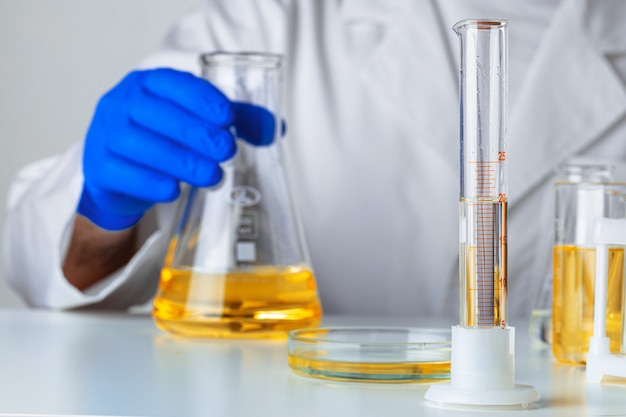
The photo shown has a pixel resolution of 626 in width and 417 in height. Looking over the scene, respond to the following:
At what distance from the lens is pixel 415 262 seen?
137 cm

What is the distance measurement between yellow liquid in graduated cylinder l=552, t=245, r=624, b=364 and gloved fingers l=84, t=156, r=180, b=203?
467 millimetres

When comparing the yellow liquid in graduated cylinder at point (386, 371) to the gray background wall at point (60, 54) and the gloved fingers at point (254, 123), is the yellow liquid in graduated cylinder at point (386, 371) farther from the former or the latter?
the gray background wall at point (60, 54)

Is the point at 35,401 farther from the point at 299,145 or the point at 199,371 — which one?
the point at 299,145

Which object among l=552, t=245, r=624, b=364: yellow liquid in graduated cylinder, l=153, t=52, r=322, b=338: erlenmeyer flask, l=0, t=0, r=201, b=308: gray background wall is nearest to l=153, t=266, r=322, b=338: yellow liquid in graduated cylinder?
l=153, t=52, r=322, b=338: erlenmeyer flask

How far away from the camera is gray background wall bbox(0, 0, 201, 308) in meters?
2.43

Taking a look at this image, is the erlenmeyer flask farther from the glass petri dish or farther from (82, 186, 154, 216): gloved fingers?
(82, 186, 154, 216): gloved fingers

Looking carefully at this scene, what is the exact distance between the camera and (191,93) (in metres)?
0.87

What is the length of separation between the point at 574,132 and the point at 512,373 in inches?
35.2

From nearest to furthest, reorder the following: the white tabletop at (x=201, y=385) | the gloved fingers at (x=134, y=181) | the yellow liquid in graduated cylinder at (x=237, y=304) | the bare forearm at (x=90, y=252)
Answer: the white tabletop at (x=201, y=385) → the yellow liquid in graduated cylinder at (x=237, y=304) → the gloved fingers at (x=134, y=181) → the bare forearm at (x=90, y=252)

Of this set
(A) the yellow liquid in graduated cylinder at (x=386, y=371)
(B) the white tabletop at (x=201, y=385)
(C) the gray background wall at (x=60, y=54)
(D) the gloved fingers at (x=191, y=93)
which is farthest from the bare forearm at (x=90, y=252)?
(C) the gray background wall at (x=60, y=54)

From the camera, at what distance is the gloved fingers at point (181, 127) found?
0.80 m

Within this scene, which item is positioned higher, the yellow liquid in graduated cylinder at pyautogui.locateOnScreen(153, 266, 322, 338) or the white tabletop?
the yellow liquid in graduated cylinder at pyautogui.locateOnScreen(153, 266, 322, 338)

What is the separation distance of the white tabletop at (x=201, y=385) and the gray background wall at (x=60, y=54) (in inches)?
68.3

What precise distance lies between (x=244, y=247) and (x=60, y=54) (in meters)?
1.82
